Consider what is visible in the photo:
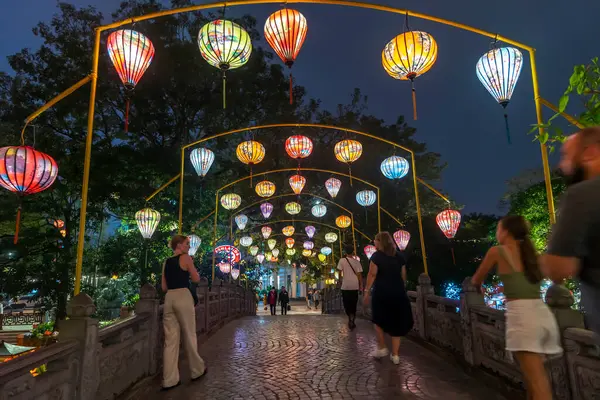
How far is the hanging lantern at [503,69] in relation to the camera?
6.09m

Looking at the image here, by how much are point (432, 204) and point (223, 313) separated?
67.3ft

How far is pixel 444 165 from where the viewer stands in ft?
98.9

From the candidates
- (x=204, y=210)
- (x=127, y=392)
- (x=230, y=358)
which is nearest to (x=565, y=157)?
(x=127, y=392)

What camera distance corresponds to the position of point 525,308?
335cm

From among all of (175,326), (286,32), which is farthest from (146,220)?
(286,32)

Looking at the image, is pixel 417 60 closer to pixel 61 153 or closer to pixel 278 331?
pixel 278 331

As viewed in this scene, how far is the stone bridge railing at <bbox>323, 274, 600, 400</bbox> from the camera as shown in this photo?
→ 136 inches

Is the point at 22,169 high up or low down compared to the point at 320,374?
up

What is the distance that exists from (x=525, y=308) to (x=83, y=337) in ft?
13.8

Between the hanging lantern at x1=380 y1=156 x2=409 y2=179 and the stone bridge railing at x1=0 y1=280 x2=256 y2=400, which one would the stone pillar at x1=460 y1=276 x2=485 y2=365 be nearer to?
the stone bridge railing at x1=0 y1=280 x2=256 y2=400

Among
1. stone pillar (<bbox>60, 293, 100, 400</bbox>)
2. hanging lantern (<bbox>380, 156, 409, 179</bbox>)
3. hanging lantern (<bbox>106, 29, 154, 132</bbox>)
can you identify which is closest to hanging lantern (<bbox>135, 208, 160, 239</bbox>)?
hanging lantern (<bbox>106, 29, 154, 132</bbox>)

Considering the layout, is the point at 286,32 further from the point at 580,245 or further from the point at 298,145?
the point at 298,145

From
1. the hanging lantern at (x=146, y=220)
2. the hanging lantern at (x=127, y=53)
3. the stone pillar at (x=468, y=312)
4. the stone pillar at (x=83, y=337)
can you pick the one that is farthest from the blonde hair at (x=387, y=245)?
the hanging lantern at (x=146, y=220)

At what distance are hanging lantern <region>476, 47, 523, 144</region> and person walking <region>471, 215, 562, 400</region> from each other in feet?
9.97
